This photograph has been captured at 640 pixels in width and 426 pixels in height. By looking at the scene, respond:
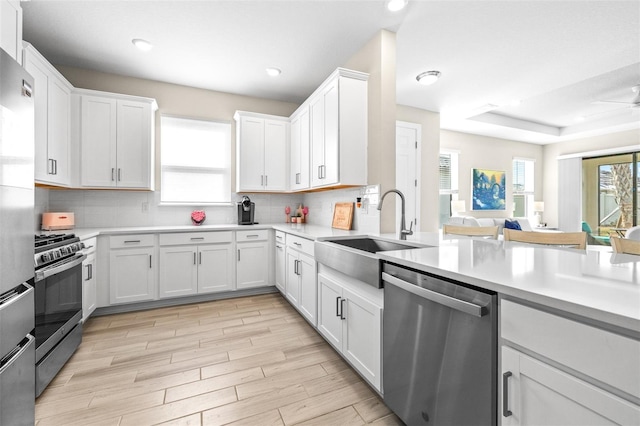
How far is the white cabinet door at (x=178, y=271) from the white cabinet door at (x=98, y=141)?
1.04 m

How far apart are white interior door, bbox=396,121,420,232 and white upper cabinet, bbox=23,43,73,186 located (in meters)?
4.29

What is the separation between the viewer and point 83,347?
7.23ft

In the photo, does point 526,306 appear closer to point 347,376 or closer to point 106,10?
point 347,376

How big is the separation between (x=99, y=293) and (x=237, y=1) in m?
3.01

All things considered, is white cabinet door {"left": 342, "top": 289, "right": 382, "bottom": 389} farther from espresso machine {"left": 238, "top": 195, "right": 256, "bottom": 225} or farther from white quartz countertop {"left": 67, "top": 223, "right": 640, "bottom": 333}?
espresso machine {"left": 238, "top": 195, "right": 256, "bottom": 225}

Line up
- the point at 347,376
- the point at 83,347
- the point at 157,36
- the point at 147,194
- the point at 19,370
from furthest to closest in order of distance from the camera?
1. the point at 147,194
2. the point at 157,36
3. the point at 83,347
4. the point at 347,376
5. the point at 19,370

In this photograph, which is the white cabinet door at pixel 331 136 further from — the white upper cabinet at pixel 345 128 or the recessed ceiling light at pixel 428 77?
the recessed ceiling light at pixel 428 77

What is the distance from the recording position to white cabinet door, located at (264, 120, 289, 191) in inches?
150

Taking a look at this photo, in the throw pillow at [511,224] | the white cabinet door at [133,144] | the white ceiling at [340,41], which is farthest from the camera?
the throw pillow at [511,224]

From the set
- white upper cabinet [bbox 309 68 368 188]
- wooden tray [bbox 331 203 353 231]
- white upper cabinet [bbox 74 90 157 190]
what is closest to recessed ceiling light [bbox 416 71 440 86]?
white upper cabinet [bbox 309 68 368 188]

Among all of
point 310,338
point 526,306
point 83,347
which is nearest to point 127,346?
point 83,347

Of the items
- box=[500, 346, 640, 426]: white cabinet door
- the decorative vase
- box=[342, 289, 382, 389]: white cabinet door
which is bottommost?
box=[342, 289, 382, 389]: white cabinet door

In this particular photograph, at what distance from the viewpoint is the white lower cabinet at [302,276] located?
239 centimetres

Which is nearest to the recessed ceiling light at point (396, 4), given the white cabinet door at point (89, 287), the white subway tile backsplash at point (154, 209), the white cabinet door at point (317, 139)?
the white cabinet door at point (317, 139)
